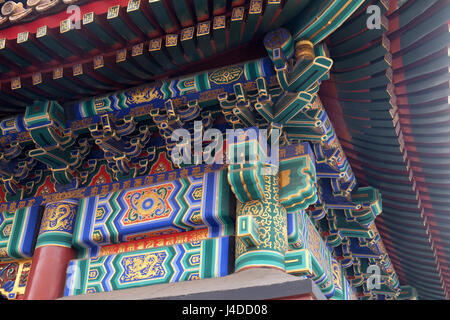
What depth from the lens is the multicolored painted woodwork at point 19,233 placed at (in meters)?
6.26

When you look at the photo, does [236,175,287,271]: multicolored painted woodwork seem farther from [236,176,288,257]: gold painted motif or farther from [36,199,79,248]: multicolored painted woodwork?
[36,199,79,248]: multicolored painted woodwork

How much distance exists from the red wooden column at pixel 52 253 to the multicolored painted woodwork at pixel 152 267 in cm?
A: 12

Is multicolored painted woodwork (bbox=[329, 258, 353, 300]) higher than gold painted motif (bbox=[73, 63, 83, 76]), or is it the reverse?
gold painted motif (bbox=[73, 63, 83, 76])

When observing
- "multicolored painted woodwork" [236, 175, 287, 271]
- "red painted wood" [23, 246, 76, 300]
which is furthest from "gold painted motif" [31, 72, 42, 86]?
"multicolored painted woodwork" [236, 175, 287, 271]

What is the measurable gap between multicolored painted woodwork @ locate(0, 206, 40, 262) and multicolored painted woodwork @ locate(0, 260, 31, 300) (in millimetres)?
72

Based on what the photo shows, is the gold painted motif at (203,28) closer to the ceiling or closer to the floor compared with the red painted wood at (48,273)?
closer to the ceiling

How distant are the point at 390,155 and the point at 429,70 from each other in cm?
145

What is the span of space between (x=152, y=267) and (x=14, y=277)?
175cm

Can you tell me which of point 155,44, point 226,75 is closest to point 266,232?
point 226,75

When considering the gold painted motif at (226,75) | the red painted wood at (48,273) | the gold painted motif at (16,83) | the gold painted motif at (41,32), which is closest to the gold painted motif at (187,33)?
the gold painted motif at (226,75)

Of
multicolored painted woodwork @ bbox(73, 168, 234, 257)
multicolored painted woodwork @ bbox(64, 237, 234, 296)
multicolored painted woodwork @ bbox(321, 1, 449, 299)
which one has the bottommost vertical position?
multicolored painted woodwork @ bbox(64, 237, 234, 296)

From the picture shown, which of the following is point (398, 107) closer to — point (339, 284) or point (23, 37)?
point (339, 284)

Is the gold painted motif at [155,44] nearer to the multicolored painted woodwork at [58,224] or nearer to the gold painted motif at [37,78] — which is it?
the gold painted motif at [37,78]

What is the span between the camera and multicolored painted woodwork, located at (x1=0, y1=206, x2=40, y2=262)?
20.5 ft
